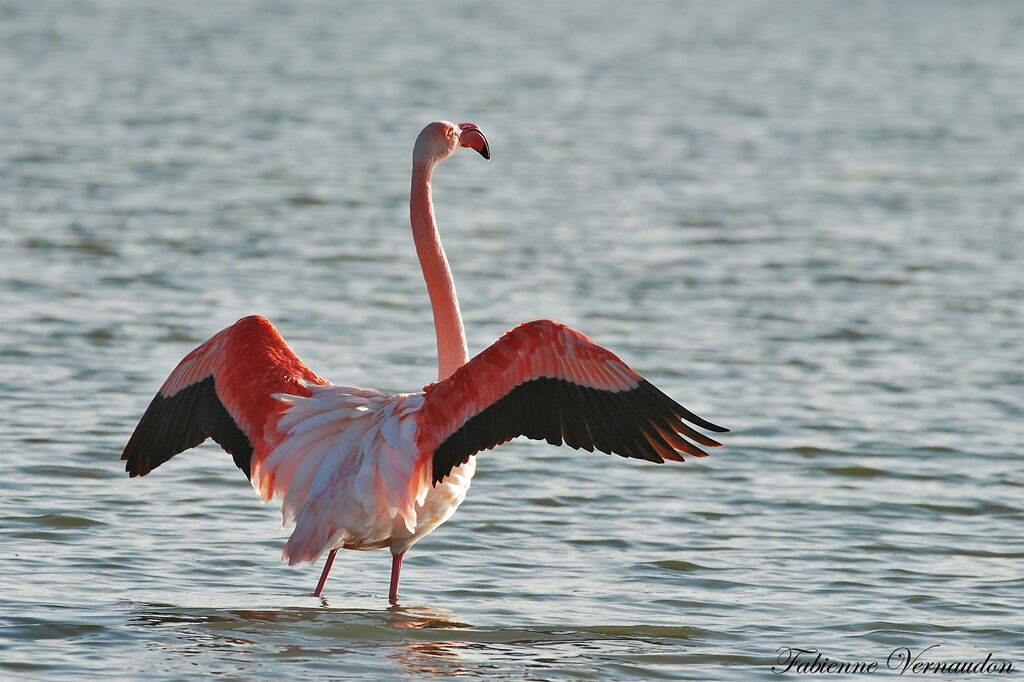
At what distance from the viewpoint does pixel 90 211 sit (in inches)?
592

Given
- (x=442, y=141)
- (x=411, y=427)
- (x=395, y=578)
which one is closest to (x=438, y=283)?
(x=442, y=141)

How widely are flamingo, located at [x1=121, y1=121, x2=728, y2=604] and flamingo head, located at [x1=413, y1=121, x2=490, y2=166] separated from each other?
1085 mm

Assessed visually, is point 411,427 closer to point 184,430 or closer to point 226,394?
point 226,394

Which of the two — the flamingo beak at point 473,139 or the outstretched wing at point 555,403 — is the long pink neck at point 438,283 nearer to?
the flamingo beak at point 473,139

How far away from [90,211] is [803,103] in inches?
550

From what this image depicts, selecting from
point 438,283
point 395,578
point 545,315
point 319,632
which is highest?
point 438,283

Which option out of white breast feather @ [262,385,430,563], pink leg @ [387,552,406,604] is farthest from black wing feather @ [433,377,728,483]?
pink leg @ [387,552,406,604]

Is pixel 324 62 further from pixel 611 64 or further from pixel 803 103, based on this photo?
pixel 803 103

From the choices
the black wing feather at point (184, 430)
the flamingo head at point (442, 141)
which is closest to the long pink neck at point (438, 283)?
the flamingo head at point (442, 141)

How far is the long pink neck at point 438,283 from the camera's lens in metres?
6.85

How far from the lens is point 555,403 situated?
623cm

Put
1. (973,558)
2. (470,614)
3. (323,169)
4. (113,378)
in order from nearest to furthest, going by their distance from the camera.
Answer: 1. (470,614)
2. (973,558)
3. (113,378)
4. (323,169)

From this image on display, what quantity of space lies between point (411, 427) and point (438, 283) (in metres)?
0.89

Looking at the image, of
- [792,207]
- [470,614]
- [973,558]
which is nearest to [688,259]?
[792,207]
